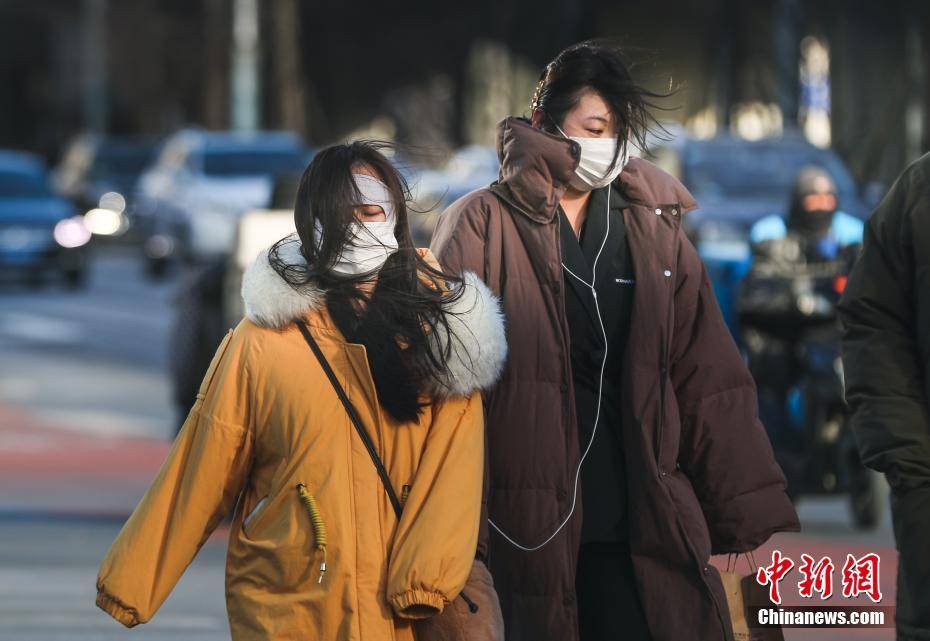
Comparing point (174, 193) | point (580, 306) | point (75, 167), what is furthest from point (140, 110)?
point (580, 306)

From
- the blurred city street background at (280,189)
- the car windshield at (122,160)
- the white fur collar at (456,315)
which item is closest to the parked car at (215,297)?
the blurred city street background at (280,189)

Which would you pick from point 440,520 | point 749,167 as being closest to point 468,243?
point 440,520

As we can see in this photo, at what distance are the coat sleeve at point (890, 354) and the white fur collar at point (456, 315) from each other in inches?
26.1

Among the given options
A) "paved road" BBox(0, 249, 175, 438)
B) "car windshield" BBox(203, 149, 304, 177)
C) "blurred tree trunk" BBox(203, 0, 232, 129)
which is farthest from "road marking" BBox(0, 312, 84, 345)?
"blurred tree trunk" BBox(203, 0, 232, 129)

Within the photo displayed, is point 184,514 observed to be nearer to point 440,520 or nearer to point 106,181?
point 440,520

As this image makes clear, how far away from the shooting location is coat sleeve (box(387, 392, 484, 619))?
4.22m

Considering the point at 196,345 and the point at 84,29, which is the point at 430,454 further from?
the point at 84,29

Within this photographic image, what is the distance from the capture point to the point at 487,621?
437 centimetres

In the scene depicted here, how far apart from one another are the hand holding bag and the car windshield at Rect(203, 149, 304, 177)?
24756 millimetres

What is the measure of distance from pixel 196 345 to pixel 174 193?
19176 millimetres

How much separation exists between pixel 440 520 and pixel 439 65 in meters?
68.9

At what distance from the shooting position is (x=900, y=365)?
170 inches

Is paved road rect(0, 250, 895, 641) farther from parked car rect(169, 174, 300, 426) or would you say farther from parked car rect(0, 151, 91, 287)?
parked car rect(0, 151, 91, 287)

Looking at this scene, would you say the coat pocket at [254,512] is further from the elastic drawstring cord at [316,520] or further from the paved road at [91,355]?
the paved road at [91,355]
